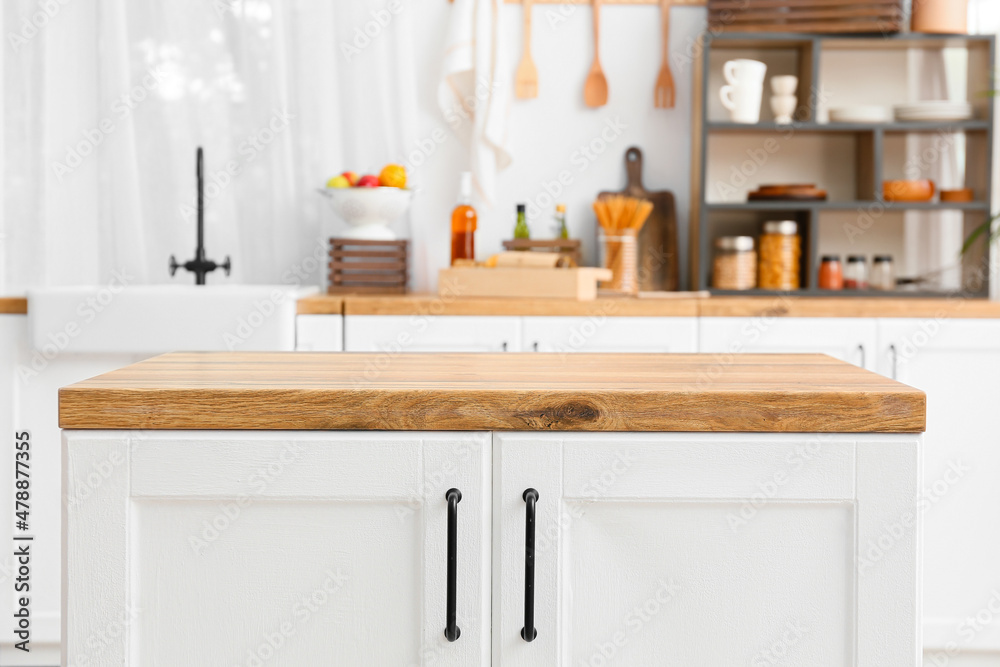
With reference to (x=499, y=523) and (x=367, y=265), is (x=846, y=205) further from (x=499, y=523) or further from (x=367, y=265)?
(x=499, y=523)

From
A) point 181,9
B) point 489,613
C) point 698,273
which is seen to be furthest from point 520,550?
point 181,9

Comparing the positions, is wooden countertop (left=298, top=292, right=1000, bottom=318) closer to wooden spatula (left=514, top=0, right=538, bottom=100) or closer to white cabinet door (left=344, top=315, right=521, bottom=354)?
white cabinet door (left=344, top=315, right=521, bottom=354)

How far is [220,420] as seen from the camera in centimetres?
99

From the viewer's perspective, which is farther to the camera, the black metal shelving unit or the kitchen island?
the black metal shelving unit

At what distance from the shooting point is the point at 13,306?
2289 mm

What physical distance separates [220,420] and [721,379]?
589 mm

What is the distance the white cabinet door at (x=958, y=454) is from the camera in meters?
2.42

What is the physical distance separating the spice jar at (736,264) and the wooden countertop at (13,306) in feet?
6.54

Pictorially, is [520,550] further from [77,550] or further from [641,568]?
[77,550]

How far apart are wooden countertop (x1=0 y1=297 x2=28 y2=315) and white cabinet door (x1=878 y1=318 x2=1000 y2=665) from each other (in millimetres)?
2263

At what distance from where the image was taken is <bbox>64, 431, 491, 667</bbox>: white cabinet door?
3.25ft

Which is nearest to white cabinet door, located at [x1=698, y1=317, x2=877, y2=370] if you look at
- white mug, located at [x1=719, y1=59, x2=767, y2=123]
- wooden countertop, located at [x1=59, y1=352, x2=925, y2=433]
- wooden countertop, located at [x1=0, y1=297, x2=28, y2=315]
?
white mug, located at [x1=719, y1=59, x2=767, y2=123]

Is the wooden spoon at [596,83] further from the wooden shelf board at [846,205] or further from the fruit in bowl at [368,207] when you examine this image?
the fruit in bowl at [368,207]

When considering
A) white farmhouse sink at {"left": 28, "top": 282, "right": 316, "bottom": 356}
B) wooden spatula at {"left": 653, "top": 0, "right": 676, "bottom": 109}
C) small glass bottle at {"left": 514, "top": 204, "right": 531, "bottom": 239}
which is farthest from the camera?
wooden spatula at {"left": 653, "top": 0, "right": 676, "bottom": 109}
